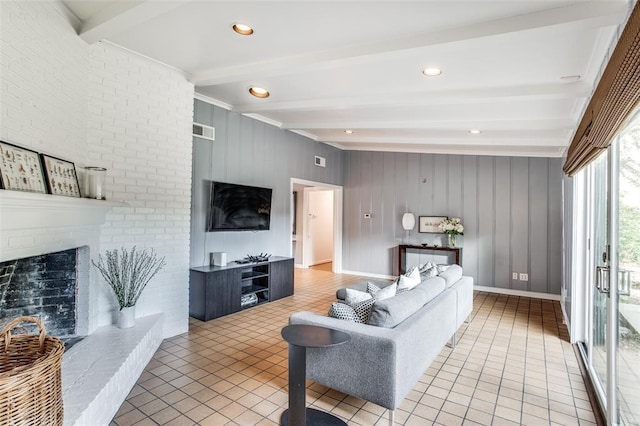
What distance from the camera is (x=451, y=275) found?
371 cm

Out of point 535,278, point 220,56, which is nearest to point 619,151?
point 220,56

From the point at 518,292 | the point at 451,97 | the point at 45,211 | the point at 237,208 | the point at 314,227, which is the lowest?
the point at 518,292

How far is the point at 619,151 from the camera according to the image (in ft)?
7.07

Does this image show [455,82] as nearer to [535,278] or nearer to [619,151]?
[619,151]

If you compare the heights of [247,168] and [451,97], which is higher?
[451,97]

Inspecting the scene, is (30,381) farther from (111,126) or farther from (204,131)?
(204,131)

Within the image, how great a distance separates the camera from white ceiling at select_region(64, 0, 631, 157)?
7.19ft

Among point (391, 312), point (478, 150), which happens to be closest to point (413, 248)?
point (478, 150)

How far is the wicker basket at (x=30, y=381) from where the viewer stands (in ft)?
3.57

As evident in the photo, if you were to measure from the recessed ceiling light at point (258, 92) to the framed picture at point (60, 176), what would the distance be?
2029 mm

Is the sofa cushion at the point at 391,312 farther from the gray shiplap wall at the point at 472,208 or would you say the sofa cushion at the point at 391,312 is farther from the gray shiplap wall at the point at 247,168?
the gray shiplap wall at the point at 472,208

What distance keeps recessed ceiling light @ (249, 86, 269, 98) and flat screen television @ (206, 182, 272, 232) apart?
126 cm

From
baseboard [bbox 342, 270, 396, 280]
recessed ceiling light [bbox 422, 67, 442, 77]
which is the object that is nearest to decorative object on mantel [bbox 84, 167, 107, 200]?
recessed ceiling light [bbox 422, 67, 442, 77]

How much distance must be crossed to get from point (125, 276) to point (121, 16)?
209 centimetres
